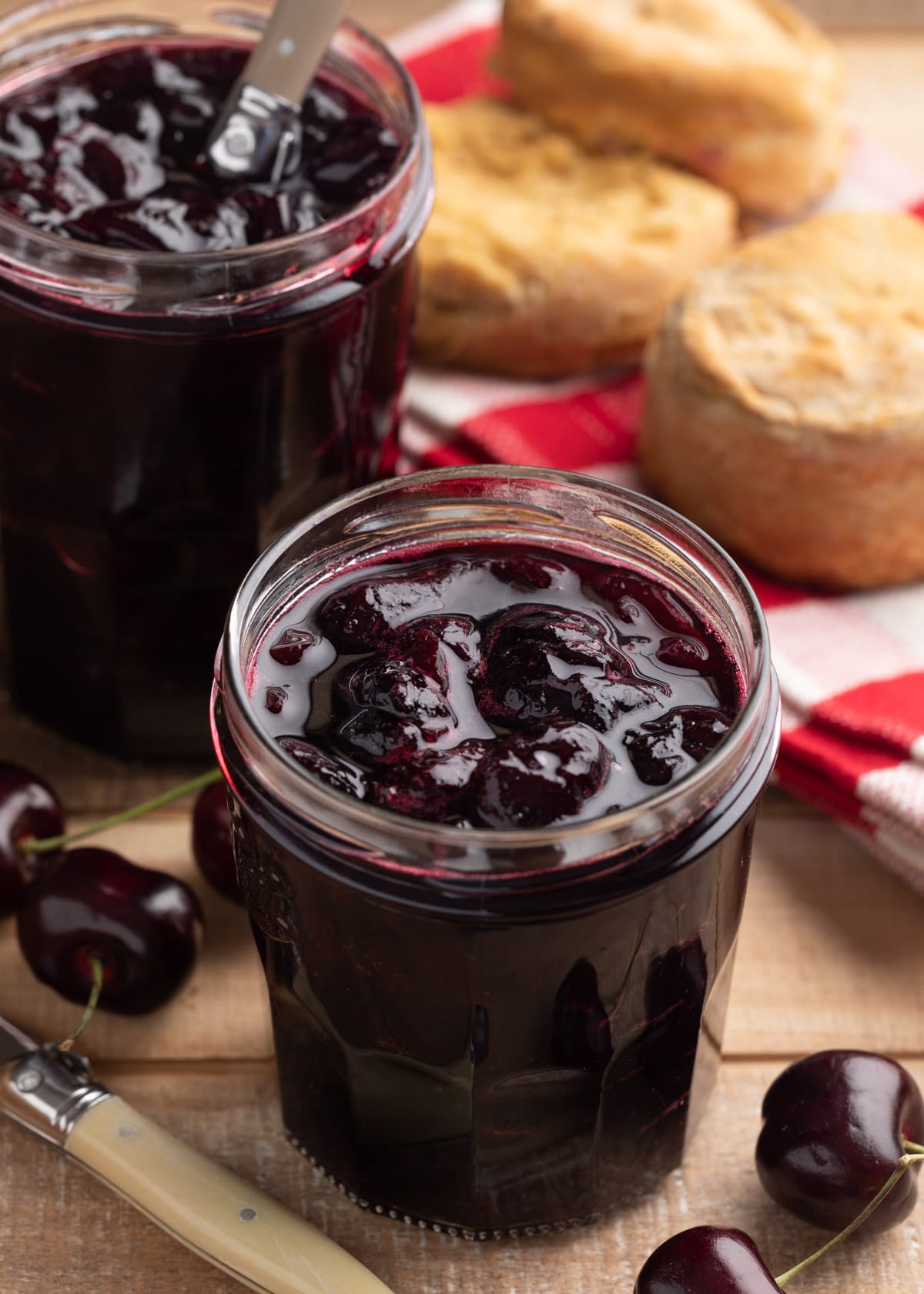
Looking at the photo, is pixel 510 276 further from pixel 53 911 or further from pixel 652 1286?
pixel 652 1286

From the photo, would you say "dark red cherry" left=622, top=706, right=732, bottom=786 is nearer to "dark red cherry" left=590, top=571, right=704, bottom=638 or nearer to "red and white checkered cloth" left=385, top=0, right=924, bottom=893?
"dark red cherry" left=590, top=571, right=704, bottom=638

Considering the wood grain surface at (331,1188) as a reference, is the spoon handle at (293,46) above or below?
above

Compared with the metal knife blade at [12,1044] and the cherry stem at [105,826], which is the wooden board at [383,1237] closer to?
the metal knife blade at [12,1044]

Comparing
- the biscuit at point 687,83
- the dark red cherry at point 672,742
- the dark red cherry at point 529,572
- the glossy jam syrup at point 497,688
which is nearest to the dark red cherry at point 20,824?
the glossy jam syrup at point 497,688

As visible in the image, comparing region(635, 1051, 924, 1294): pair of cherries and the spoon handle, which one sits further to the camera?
the spoon handle

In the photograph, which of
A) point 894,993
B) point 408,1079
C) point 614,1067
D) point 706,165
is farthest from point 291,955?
point 706,165

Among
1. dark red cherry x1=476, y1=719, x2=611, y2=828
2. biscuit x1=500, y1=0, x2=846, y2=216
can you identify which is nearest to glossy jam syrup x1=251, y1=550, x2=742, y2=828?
dark red cherry x1=476, y1=719, x2=611, y2=828
